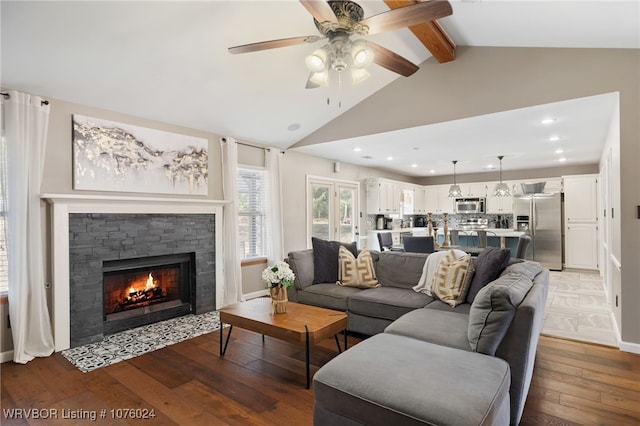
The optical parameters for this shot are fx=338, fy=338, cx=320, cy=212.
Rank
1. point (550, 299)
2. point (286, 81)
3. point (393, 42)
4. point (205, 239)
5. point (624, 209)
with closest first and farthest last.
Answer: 1. point (624, 209)
2. point (393, 42)
3. point (286, 81)
4. point (205, 239)
5. point (550, 299)

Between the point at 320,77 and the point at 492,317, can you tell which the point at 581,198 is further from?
the point at 320,77

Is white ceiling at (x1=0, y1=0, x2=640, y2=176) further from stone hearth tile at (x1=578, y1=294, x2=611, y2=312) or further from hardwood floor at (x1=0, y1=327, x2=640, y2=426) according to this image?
hardwood floor at (x1=0, y1=327, x2=640, y2=426)

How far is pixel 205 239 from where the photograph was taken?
4594mm

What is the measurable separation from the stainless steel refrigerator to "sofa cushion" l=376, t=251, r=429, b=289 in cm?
528

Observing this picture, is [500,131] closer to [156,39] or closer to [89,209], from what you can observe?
[156,39]

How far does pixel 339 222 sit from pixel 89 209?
14.8ft

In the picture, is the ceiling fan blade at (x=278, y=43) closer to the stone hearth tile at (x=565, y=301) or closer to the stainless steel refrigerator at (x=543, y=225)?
the stone hearth tile at (x=565, y=301)

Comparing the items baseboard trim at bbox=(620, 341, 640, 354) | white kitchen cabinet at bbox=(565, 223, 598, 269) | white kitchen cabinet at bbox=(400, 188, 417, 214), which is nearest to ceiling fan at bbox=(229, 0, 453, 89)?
baseboard trim at bbox=(620, 341, 640, 354)

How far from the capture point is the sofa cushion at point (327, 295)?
360cm

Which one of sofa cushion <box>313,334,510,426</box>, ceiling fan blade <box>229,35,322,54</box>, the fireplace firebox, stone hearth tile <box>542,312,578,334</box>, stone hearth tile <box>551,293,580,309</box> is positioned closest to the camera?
sofa cushion <box>313,334,510,426</box>

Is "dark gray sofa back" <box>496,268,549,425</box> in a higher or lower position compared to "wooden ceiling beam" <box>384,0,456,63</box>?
lower

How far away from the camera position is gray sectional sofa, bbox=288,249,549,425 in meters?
1.52

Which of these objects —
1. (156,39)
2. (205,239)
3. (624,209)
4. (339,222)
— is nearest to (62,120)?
(156,39)

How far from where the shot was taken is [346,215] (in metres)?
7.30
